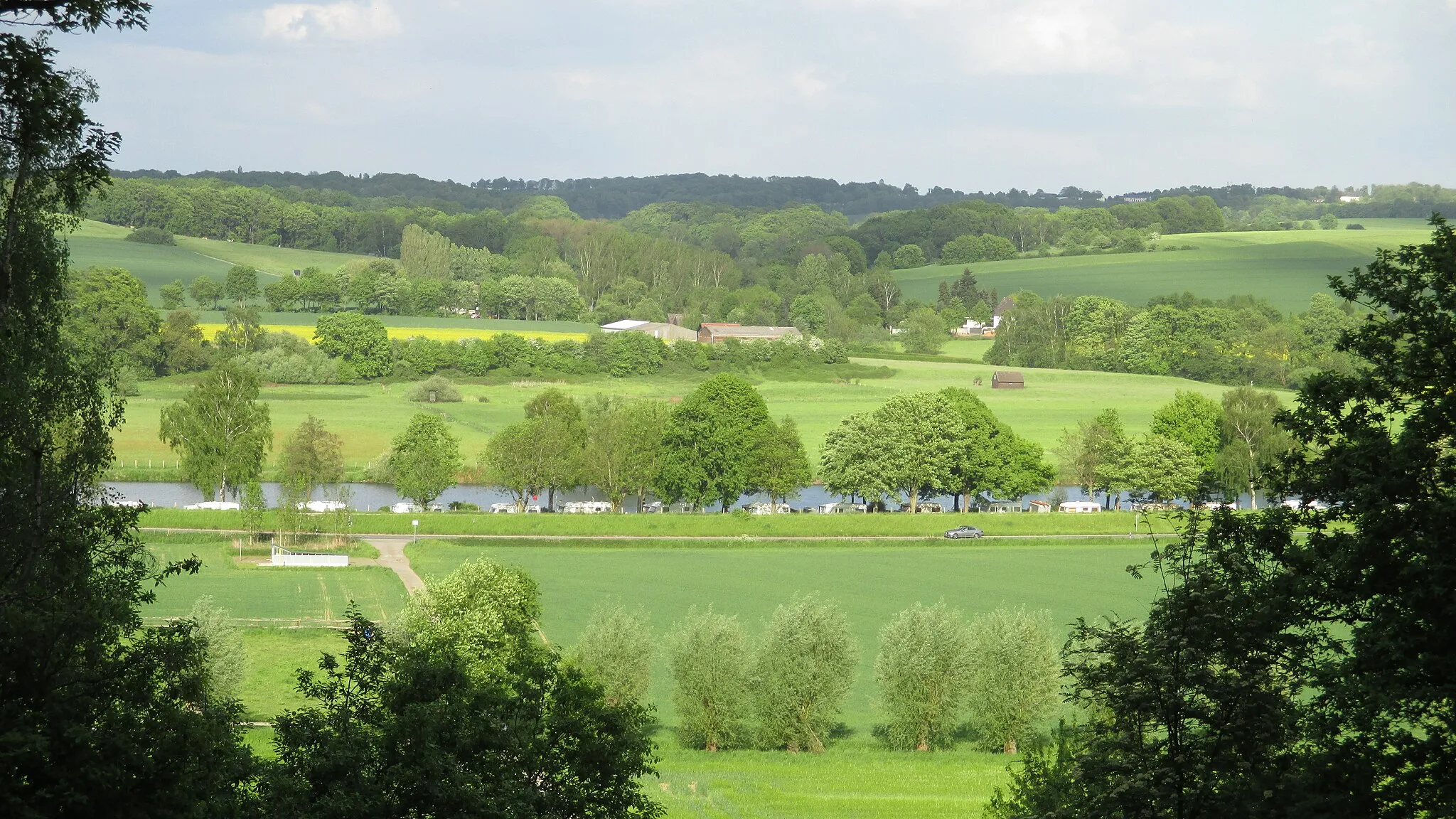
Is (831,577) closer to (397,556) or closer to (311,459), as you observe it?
(397,556)

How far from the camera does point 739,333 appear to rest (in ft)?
542

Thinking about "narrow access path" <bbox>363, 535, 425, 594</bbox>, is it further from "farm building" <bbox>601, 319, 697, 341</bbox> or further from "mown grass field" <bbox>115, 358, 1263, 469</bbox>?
"farm building" <bbox>601, 319, 697, 341</bbox>

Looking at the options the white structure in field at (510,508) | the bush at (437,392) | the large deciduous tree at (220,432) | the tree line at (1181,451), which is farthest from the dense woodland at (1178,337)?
the large deciduous tree at (220,432)

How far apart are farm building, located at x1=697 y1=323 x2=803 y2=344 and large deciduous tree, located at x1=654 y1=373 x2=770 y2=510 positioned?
6217 cm

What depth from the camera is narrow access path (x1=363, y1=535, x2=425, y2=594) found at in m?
61.3

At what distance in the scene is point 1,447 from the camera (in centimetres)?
1656

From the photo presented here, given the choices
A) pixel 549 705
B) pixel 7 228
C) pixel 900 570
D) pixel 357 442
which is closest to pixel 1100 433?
pixel 900 570

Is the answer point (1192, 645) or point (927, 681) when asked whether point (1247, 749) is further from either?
point (927, 681)

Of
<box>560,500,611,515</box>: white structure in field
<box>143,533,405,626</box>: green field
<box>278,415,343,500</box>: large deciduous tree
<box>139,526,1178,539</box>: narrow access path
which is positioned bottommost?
<box>560,500,611,515</box>: white structure in field

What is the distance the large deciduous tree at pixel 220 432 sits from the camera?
273 feet

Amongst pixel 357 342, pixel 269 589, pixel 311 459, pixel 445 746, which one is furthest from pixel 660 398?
pixel 445 746

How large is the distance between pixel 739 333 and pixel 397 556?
99.5 meters

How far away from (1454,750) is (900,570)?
180 feet

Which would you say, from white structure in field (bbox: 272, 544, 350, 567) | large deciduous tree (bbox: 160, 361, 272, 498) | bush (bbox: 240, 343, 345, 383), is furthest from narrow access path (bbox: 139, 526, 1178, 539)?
bush (bbox: 240, 343, 345, 383)
